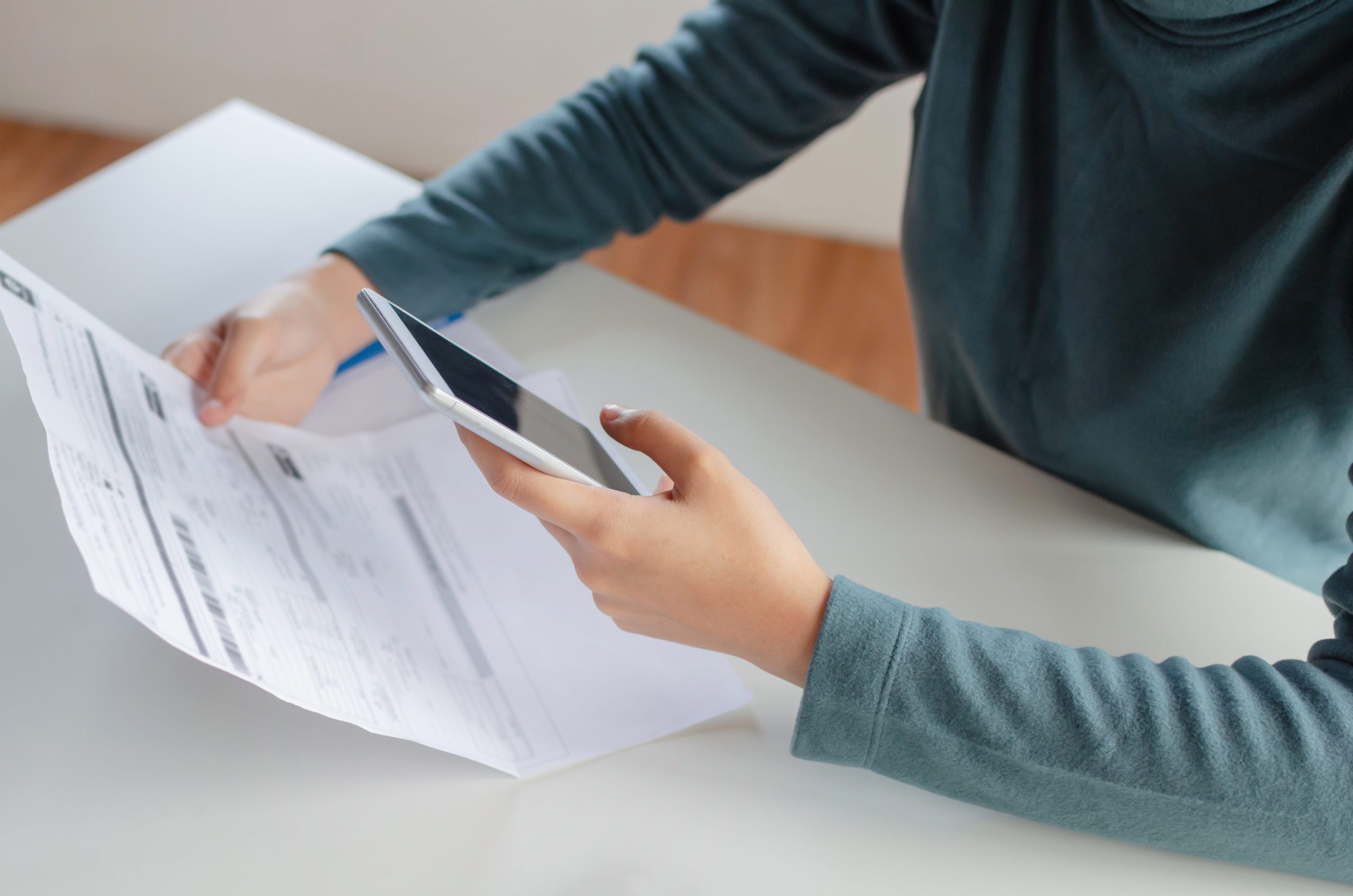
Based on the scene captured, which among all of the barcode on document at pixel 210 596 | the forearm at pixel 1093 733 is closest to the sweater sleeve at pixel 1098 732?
the forearm at pixel 1093 733

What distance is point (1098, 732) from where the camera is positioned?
0.48m

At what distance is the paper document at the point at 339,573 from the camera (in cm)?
48

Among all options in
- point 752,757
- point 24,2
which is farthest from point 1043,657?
point 24,2

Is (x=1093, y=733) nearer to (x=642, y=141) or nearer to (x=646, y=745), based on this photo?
(x=646, y=745)

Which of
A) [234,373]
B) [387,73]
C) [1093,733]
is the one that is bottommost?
[1093,733]

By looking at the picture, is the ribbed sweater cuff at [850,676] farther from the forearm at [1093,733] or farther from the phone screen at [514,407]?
the phone screen at [514,407]

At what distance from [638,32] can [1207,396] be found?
147cm

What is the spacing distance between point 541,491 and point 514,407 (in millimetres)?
54

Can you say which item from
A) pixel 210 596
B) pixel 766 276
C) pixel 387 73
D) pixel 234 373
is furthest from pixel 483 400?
pixel 387 73

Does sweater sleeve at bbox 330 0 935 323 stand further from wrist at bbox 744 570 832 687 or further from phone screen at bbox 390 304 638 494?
wrist at bbox 744 570 832 687

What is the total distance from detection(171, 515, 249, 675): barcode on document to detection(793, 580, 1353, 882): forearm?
266 mm

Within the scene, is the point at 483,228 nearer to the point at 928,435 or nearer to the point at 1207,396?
the point at 928,435

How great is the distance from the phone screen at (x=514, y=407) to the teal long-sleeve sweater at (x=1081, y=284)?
5.6 inches

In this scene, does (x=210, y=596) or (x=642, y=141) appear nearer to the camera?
(x=210, y=596)
